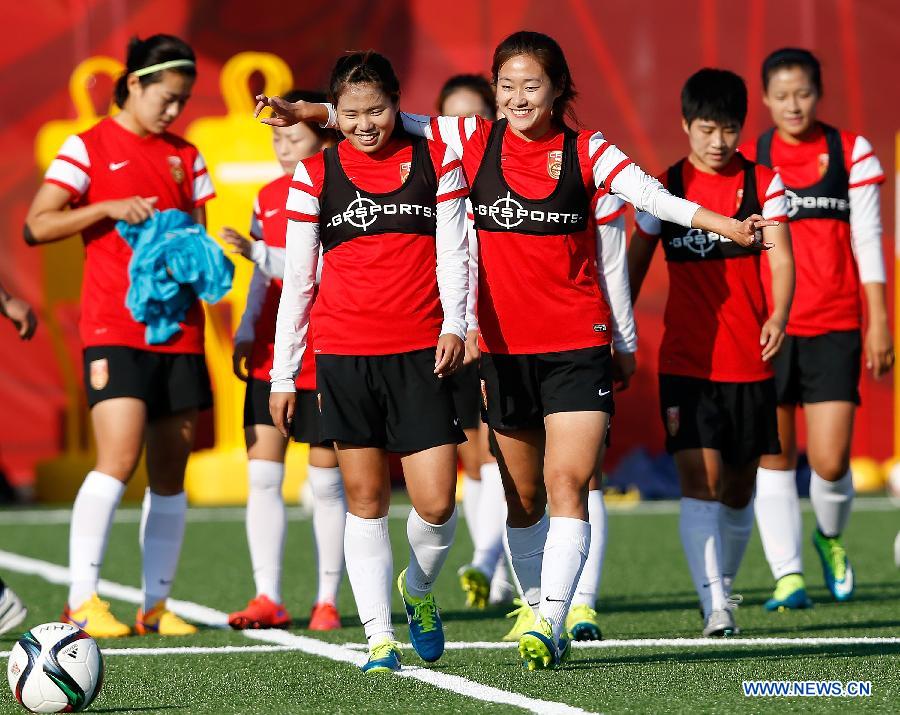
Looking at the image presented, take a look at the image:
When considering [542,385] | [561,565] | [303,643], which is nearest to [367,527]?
[561,565]

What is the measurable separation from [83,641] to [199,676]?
690 mm

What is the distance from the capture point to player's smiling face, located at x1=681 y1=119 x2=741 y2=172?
21.7 ft

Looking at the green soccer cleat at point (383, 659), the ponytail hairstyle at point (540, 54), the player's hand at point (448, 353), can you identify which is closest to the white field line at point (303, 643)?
the green soccer cleat at point (383, 659)

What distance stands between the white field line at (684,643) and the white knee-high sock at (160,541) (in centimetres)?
100

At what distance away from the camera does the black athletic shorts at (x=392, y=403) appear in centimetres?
551

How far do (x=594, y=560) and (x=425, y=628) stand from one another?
47.9 inches

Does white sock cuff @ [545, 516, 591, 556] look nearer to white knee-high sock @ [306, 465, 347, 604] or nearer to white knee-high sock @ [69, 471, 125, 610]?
white knee-high sock @ [306, 465, 347, 604]

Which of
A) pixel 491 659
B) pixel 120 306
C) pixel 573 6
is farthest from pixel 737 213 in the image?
pixel 573 6

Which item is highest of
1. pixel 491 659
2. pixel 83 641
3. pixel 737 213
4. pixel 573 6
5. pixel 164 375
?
pixel 573 6

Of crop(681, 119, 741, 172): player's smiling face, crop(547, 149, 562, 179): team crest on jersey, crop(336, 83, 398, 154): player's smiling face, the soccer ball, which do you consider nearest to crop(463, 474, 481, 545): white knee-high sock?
crop(681, 119, 741, 172): player's smiling face

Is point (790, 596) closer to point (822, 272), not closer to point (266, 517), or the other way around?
point (822, 272)

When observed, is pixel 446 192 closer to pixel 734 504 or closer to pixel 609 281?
pixel 609 281

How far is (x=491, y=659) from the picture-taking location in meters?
5.80

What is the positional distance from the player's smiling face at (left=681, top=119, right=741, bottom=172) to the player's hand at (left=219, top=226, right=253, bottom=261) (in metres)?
1.79
